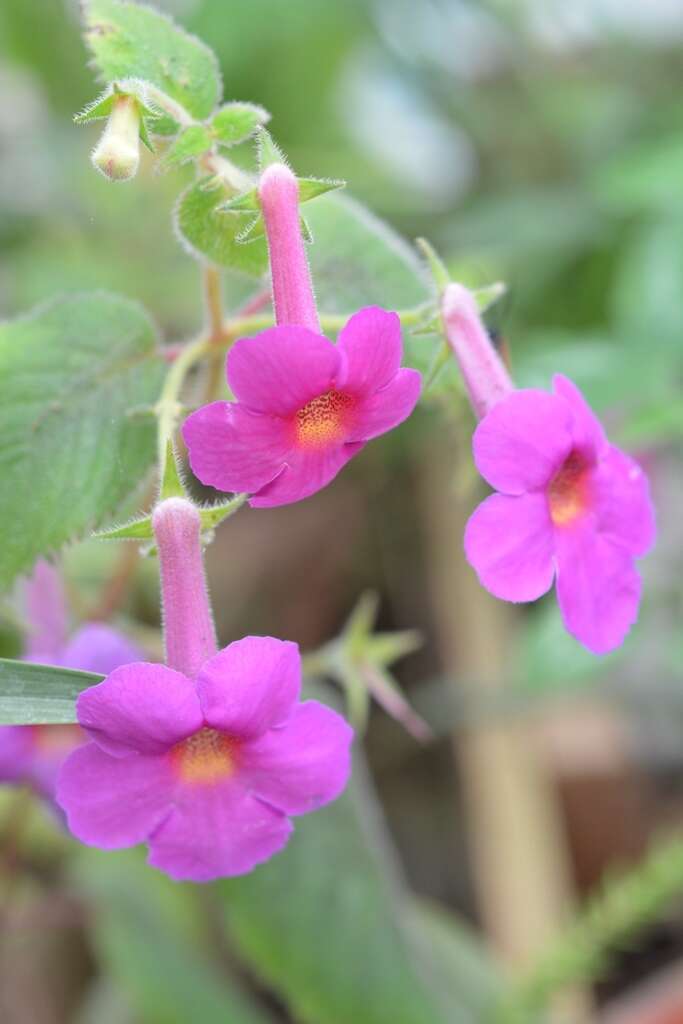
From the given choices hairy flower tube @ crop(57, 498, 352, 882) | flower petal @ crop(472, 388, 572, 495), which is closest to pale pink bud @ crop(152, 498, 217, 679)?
hairy flower tube @ crop(57, 498, 352, 882)

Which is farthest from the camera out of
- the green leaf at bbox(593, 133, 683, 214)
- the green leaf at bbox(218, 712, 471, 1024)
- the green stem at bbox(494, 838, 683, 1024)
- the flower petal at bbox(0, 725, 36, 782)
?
the green leaf at bbox(593, 133, 683, 214)

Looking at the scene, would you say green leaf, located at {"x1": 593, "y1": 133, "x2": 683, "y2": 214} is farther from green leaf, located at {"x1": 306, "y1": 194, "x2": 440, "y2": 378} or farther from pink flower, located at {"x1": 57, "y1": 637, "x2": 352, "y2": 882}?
pink flower, located at {"x1": 57, "y1": 637, "x2": 352, "y2": 882}

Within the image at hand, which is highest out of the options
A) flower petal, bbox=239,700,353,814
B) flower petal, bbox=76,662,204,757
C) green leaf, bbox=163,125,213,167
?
green leaf, bbox=163,125,213,167

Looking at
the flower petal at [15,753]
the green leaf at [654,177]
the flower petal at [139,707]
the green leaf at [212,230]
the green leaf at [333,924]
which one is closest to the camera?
the flower petal at [139,707]

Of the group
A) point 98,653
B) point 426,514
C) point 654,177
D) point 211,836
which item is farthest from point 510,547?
point 426,514

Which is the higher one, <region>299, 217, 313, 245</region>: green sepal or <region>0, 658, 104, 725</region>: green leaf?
<region>299, 217, 313, 245</region>: green sepal

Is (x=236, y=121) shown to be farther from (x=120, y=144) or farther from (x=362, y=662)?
(x=362, y=662)

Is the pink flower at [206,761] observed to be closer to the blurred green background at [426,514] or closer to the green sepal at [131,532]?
the green sepal at [131,532]

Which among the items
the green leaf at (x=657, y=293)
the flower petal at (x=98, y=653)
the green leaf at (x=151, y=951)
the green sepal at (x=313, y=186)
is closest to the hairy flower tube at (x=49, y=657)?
the flower petal at (x=98, y=653)
